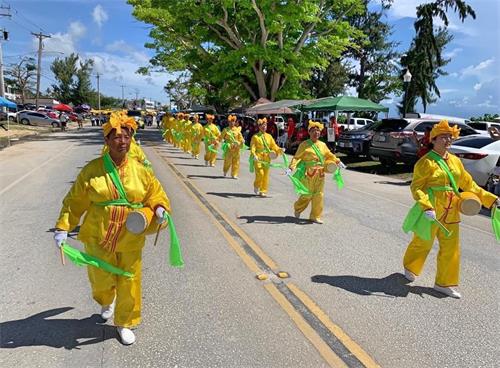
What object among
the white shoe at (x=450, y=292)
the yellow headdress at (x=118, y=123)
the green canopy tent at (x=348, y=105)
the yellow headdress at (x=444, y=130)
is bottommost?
the white shoe at (x=450, y=292)

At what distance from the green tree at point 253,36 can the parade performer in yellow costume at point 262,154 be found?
19.3 m

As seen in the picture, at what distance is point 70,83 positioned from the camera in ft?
333

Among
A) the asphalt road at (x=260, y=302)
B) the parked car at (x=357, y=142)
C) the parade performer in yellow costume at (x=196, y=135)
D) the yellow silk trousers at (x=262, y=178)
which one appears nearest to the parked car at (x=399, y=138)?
the parked car at (x=357, y=142)

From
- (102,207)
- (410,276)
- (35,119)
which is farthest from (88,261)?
(35,119)

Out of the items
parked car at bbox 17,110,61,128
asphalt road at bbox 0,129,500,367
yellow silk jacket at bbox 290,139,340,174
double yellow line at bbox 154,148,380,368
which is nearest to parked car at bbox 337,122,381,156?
asphalt road at bbox 0,129,500,367

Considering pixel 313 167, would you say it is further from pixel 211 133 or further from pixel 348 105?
pixel 348 105

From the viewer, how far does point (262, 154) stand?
10.3 metres

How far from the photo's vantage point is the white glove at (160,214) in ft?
11.7

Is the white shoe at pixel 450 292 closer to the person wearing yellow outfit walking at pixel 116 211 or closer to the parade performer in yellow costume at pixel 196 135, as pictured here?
the person wearing yellow outfit walking at pixel 116 211

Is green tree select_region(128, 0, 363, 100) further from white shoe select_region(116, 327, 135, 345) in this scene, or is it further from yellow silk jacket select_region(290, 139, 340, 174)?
white shoe select_region(116, 327, 135, 345)

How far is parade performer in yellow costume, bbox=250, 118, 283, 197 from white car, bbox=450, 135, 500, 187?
15.4ft

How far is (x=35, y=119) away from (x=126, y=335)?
48212 millimetres

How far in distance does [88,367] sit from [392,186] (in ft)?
36.5

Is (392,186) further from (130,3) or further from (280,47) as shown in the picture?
(130,3)
